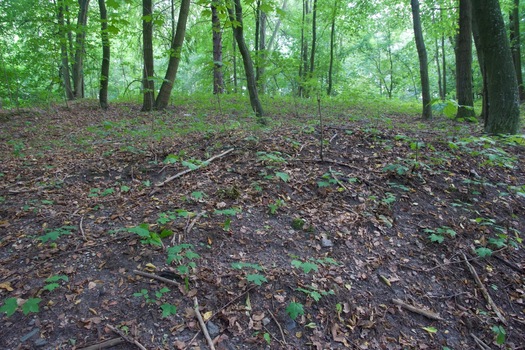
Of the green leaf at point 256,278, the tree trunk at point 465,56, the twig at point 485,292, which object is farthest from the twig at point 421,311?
the tree trunk at point 465,56

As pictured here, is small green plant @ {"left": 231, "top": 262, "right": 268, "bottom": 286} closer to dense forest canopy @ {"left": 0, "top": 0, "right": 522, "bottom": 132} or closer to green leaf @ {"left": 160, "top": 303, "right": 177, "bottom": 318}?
green leaf @ {"left": 160, "top": 303, "right": 177, "bottom": 318}

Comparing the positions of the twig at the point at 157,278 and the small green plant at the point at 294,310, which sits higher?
the twig at the point at 157,278

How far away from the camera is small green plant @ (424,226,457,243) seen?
3.46m

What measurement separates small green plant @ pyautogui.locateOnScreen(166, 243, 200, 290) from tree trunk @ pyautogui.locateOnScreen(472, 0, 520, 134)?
6.02 metres

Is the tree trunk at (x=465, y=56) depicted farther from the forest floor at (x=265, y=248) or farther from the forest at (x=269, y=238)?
the forest floor at (x=265, y=248)

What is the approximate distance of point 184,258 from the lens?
288cm

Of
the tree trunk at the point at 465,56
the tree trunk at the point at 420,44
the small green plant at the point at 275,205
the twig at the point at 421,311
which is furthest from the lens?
the tree trunk at the point at 420,44

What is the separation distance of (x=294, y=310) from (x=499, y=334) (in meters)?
1.65

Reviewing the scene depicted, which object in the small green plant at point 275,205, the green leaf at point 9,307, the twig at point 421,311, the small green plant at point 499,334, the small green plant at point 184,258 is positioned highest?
the small green plant at point 275,205

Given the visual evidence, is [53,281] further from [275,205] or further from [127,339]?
[275,205]

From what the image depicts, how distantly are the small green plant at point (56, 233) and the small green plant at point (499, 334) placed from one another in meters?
3.72

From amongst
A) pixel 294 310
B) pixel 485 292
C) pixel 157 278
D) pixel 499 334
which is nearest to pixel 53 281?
pixel 157 278

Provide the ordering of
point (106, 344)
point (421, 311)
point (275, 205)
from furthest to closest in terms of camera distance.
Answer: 1. point (275, 205)
2. point (421, 311)
3. point (106, 344)

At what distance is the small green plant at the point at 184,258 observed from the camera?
2645mm
